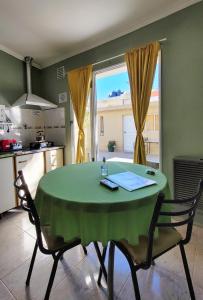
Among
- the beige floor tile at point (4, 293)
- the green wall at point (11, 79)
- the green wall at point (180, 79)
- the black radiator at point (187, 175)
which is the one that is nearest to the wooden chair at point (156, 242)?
the beige floor tile at point (4, 293)

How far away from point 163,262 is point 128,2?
104 inches

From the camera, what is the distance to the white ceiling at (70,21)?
205cm

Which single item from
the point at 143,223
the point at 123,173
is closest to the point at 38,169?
the point at 123,173

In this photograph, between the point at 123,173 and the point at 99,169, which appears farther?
the point at 99,169

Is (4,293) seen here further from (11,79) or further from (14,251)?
(11,79)

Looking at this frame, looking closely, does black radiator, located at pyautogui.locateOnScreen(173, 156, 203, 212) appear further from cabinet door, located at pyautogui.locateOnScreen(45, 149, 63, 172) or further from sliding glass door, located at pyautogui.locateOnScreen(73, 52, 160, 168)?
cabinet door, located at pyautogui.locateOnScreen(45, 149, 63, 172)

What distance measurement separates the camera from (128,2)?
6.56ft

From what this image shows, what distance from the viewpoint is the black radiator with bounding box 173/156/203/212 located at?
6.64 ft

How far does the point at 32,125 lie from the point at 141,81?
7.19 ft

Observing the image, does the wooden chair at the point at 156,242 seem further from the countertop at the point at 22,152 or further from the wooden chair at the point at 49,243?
the countertop at the point at 22,152

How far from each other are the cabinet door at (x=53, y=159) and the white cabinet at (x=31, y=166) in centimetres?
11

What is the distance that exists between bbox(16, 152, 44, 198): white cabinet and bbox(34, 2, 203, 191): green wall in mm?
1890

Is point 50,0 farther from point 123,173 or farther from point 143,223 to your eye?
point 143,223

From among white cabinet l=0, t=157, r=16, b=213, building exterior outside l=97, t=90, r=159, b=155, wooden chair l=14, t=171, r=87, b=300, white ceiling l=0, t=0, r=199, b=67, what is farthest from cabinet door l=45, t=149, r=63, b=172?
wooden chair l=14, t=171, r=87, b=300
